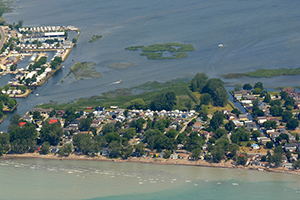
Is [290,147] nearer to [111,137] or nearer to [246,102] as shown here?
[246,102]

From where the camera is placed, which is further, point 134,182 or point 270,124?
point 270,124

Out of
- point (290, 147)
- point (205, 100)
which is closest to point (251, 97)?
point (205, 100)

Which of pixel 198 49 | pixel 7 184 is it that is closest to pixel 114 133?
pixel 7 184

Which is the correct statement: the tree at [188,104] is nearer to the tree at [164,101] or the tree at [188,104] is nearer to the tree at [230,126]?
the tree at [164,101]

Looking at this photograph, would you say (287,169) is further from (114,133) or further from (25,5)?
(25,5)

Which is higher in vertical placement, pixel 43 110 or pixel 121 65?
pixel 121 65
